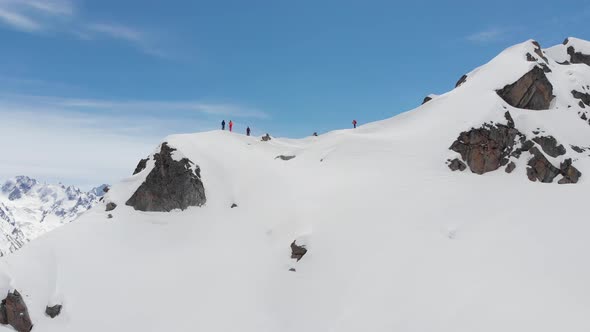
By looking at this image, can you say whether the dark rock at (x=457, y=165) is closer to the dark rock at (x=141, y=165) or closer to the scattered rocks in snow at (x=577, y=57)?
the dark rock at (x=141, y=165)

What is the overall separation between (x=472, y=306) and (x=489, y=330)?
1.85 m

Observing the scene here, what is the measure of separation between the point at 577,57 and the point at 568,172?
3433cm

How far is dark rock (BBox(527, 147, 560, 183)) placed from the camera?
39.9 metres

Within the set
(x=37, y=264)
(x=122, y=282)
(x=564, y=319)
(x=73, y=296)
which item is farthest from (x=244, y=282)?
(x=564, y=319)

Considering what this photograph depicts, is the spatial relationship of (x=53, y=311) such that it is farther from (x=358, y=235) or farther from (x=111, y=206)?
(x=358, y=235)

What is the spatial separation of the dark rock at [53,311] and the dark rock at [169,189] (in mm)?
13268

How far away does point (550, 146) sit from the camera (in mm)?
42750

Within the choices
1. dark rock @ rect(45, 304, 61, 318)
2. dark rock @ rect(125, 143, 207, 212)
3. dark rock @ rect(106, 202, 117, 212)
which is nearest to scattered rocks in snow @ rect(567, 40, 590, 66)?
dark rock @ rect(125, 143, 207, 212)

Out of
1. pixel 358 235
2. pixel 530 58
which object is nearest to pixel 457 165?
pixel 358 235

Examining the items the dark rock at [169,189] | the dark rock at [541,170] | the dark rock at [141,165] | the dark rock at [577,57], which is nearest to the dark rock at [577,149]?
the dark rock at [541,170]

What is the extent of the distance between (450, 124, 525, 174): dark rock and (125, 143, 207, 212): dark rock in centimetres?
2596

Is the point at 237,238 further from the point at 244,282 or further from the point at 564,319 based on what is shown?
the point at 564,319

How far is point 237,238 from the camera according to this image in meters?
36.2

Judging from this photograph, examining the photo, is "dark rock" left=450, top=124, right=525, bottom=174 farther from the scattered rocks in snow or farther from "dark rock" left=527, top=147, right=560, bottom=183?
the scattered rocks in snow
